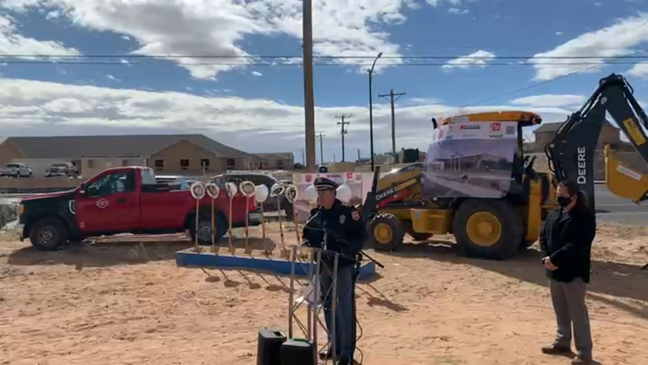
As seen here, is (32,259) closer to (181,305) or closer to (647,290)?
(181,305)

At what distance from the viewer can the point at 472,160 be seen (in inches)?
455

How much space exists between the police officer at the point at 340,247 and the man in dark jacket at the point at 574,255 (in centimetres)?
184

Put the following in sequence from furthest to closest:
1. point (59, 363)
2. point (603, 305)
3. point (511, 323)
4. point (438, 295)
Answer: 1. point (438, 295)
2. point (603, 305)
3. point (511, 323)
4. point (59, 363)

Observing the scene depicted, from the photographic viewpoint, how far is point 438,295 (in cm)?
880

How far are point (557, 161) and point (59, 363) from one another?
27.9 ft

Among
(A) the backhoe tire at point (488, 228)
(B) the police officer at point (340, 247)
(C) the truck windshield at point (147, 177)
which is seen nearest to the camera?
(B) the police officer at point (340, 247)

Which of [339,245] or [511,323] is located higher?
[339,245]

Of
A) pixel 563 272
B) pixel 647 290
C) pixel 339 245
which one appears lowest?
pixel 647 290

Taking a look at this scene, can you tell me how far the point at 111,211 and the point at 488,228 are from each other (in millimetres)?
8167

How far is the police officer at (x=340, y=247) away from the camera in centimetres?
529

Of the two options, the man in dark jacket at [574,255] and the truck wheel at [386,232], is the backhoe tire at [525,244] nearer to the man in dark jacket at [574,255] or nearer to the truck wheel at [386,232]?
the truck wheel at [386,232]

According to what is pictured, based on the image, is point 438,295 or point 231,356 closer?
point 231,356

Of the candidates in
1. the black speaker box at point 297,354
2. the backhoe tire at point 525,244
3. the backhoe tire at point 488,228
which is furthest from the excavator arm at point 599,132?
the black speaker box at point 297,354

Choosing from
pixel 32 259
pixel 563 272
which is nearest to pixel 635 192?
pixel 563 272
